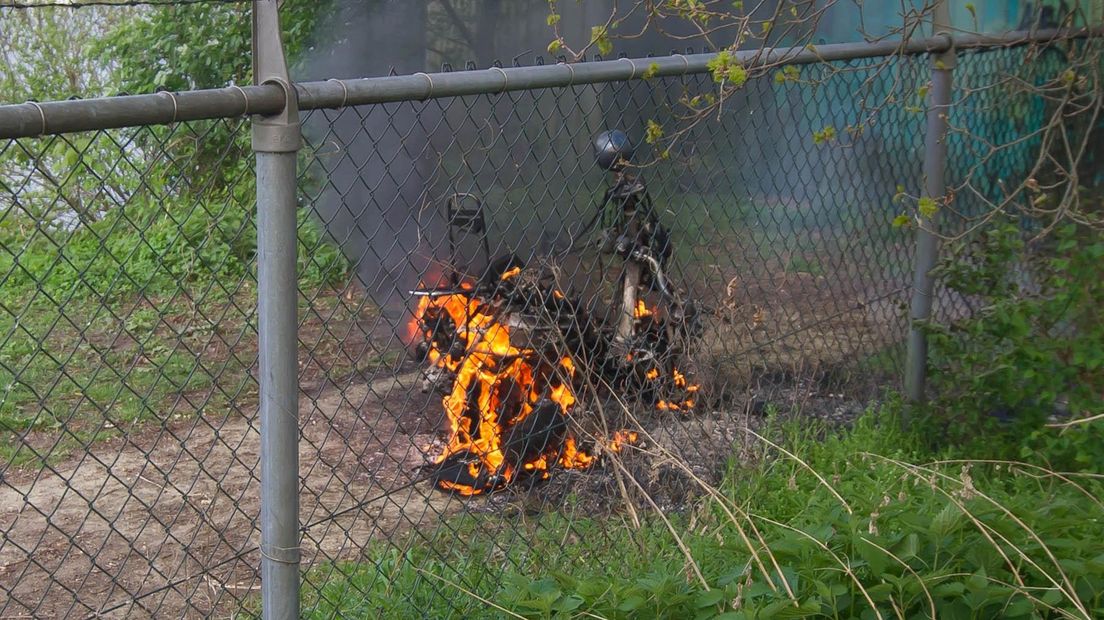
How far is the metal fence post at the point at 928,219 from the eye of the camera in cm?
516

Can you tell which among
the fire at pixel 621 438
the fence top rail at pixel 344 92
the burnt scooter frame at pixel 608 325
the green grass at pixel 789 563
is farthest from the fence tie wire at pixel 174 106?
the fire at pixel 621 438

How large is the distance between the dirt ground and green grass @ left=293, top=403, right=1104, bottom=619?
24 cm

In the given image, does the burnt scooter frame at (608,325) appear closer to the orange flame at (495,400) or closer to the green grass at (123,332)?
the orange flame at (495,400)

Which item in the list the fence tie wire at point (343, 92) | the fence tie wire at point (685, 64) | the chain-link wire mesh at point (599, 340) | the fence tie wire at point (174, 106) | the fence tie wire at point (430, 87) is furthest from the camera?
the chain-link wire mesh at point (599, 340)

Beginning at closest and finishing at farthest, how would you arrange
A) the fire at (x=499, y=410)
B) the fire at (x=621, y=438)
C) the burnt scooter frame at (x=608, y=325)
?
the fire at (x=621, y=438) < the burnt scooter frame at (x=608, y=325) < the fire at (x=499, y=410)

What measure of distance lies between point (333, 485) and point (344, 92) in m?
3.25

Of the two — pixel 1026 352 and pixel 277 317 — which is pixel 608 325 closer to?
pixel 1026 352

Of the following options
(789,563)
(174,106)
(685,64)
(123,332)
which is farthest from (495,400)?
(123,332)

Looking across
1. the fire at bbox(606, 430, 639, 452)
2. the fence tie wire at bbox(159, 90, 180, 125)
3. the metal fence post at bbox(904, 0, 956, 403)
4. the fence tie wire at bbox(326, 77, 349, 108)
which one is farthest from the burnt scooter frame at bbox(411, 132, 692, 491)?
the fence tie wire at bbox(159, 90, 180, 125)

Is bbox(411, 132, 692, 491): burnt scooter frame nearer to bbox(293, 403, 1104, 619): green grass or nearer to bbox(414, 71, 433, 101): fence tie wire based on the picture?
bbox(293, 403, 1104, 619): green grass

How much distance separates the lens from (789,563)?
3.34 m

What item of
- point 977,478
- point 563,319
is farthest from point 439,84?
point 977,478

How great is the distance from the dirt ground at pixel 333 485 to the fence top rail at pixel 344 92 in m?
1.26

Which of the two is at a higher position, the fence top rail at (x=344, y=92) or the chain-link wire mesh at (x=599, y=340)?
the fence top rail at (x=344, y=92)
